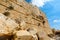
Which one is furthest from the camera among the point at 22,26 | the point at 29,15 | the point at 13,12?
Answer: the point at 29,15

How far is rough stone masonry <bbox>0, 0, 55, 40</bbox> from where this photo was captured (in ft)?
23.7

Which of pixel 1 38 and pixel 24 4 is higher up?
pixel 24 4

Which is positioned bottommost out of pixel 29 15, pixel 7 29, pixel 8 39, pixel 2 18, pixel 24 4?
pixel 8 39

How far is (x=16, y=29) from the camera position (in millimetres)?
7590

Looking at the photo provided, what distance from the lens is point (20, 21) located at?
8.42 m

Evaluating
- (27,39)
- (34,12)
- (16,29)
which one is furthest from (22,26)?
(34,12)

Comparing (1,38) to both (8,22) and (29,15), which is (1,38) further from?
(29,15)

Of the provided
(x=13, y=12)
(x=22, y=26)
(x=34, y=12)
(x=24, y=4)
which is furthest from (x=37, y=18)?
(x=22, y=26)

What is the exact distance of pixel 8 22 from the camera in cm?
746

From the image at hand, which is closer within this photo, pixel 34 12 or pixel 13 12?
pixel 13 12

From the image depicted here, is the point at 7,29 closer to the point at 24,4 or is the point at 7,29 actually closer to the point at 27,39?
the point at 27,39

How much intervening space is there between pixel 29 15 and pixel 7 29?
18873mm

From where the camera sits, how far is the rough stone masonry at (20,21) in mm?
7223

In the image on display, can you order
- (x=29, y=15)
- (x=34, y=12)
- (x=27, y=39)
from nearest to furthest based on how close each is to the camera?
(x=27, y=39) < (x=29, y=15) < (x=34, y=12)
